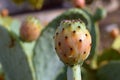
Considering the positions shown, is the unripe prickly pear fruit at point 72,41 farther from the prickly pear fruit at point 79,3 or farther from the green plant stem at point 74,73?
the prickly pear fruit at point 79,3

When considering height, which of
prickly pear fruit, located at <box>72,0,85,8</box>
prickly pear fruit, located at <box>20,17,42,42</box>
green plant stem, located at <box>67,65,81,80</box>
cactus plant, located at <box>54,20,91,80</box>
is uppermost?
prickly pear fruit, located at <box>72,0,85,8</box>

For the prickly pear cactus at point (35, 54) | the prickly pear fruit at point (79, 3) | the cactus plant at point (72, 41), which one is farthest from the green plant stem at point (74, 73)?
the prickly pear fruit at point (79, 3)

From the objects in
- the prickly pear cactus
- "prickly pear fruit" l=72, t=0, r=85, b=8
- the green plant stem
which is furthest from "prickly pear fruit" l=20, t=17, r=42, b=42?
the green plant stem

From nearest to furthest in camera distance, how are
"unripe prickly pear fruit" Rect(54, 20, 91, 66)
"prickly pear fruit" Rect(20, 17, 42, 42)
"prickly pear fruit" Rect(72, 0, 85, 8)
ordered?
1. "unripe prickly pear fruit" Rect(54, 20, 91, 66)
2. "prickly pear fruit" Rect(20, 17, 42, 42)
3. "prickly pear fruit" Rect(72, 0, 85, 8)

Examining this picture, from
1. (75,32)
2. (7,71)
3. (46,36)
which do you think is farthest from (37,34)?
(75,32)

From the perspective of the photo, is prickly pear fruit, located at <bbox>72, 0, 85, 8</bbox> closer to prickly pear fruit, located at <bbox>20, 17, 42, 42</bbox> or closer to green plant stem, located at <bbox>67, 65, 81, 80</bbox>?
prickly pear fruit, located at <bbox>20, 17, 42, 42</bbox>

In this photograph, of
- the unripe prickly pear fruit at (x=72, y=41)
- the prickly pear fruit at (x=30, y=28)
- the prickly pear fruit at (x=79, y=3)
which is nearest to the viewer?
the unripe prickly pear fruit at (x=72, y=41)

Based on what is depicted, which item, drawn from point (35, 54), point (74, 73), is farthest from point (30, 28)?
point (74, 73)

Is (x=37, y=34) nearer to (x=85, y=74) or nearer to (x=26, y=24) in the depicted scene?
(x=26, y=24)

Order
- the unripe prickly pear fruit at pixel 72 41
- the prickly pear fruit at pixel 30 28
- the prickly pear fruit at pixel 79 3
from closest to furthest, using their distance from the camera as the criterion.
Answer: the unripe prickly pear fruit at pixel 72 41 → the prickly pear fruit at pixel 30 28 → the prickly pear fruit at pixel 79 3
